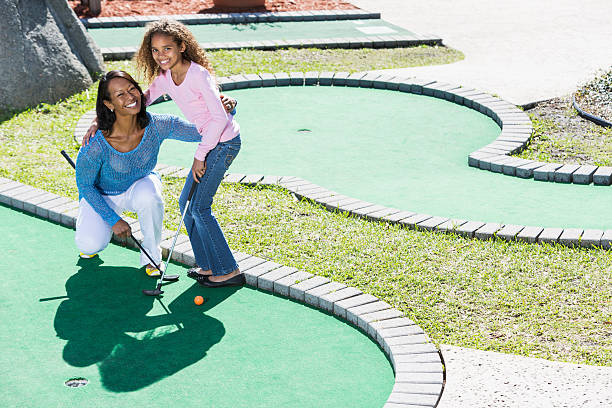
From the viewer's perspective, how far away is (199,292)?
16.5 feet

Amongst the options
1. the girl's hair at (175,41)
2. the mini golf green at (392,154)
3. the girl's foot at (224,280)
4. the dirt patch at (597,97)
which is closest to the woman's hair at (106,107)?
the girl's hair at (175,41)

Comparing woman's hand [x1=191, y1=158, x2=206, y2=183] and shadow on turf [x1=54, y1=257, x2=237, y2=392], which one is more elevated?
woman's hand [x1=191, y1=158, x2=206, y2=183]

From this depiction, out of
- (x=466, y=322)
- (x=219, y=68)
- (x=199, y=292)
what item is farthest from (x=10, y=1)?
(x=466, y=322)

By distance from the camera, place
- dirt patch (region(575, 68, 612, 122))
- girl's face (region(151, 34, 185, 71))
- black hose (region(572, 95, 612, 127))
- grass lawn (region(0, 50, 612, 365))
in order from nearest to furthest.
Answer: grass lawn (region(0, 50, 612, 365)) → girl's face (region(151, 34, 185, 71)) → black hose (region(572, 95, 612, 127)) → dirt patch (region(575, 68, 612, 122))

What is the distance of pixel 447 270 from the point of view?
204 inches

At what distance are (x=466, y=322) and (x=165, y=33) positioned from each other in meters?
2.22

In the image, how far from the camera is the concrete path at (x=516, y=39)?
31.4ft

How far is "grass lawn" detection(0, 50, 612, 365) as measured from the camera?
4.48 metres

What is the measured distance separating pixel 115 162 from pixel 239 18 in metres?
7.97

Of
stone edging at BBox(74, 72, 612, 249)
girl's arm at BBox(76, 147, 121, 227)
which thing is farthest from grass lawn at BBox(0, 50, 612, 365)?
girl's arm at BBox(76, 147, 121, 227)

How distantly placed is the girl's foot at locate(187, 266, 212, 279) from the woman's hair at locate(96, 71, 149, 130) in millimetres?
902

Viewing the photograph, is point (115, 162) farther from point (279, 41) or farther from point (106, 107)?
point (279, 41)

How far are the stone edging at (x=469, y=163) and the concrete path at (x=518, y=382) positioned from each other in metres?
1.61

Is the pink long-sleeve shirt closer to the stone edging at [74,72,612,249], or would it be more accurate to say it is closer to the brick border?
the stone edging at [74,72,612,249]
